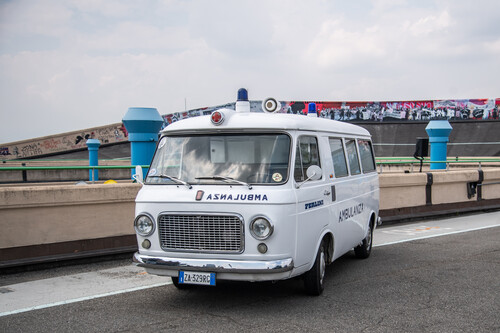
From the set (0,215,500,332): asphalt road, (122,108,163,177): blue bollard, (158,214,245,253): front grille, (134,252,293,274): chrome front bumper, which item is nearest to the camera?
(0,215,500,332): asphalt road

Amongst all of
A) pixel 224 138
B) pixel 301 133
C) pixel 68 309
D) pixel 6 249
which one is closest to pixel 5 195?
pixel 6 249

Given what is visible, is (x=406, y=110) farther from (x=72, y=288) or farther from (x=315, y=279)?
(x=72, y=288)

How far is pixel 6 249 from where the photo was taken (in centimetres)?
741

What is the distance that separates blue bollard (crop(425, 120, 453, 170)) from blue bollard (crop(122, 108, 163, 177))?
1388cm

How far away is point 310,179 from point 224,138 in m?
1.08

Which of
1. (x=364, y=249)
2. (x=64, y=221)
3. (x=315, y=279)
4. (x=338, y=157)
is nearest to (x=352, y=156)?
(x=338, y=157)

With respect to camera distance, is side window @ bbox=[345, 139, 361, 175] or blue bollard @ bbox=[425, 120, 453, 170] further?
blue bollard @ bbox=[425, 120, 453, 170]

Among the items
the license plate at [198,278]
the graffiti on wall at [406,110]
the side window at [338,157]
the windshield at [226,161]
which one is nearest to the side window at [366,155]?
the side window at [338,157]

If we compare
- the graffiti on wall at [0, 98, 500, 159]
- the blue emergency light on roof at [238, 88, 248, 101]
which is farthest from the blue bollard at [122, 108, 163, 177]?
the graffiti on wall at [0, 98, 500, 159]

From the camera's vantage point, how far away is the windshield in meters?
5.71

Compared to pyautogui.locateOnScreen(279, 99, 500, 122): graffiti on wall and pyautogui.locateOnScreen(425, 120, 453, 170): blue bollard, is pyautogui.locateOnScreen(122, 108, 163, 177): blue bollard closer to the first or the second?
pyautogui.locateOnScreen(425, 120, 453, 170): blue bollard

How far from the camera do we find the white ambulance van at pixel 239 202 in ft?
17.7

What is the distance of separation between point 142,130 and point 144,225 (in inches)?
334

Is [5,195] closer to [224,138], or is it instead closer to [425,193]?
[224,138]
